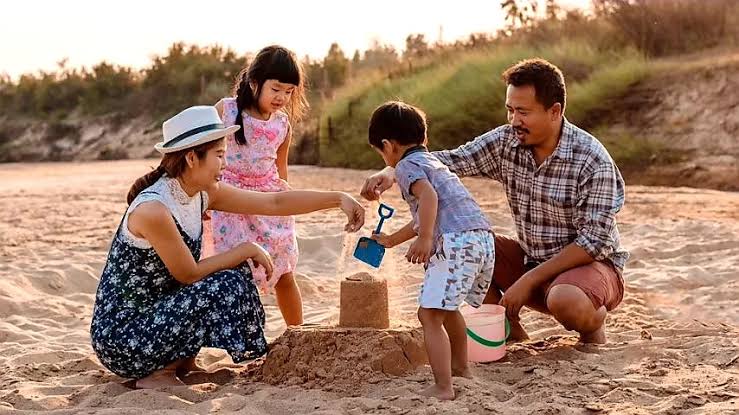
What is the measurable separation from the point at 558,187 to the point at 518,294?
0.50 metres

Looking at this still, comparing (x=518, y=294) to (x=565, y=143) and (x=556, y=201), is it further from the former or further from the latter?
(x=565, y=143)

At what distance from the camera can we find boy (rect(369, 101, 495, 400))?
11.9ft

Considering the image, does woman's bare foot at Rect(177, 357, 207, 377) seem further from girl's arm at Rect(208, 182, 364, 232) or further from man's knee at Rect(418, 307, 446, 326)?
man's knee at Rect(418, 307, 446, 326)

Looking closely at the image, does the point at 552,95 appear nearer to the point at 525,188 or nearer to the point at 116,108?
the point at 525,188

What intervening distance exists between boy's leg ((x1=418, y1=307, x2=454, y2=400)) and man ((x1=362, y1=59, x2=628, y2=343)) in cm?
73

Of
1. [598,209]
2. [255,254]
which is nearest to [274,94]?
[255,254]

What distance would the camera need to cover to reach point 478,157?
461 centimetres

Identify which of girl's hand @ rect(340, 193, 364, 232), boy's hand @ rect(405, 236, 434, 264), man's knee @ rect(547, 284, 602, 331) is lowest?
man's knee @ rect(547, 284, 602, 331)

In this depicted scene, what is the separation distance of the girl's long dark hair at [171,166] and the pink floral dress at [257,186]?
2.68ft

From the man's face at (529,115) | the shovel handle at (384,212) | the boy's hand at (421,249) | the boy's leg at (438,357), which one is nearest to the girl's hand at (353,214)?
the shovel handle at (384,212)

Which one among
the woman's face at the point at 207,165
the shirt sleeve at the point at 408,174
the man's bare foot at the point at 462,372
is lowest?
the man's bare foot at the point at 462,372

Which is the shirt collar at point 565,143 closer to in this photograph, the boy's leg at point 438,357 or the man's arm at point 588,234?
the man's arm at point 588,234

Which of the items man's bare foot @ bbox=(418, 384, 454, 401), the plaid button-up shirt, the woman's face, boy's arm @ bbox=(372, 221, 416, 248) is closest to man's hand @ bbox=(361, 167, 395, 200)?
boy's arm @ bbox=(372, 221, 416, 248)

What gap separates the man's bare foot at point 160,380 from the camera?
12.7 feet
